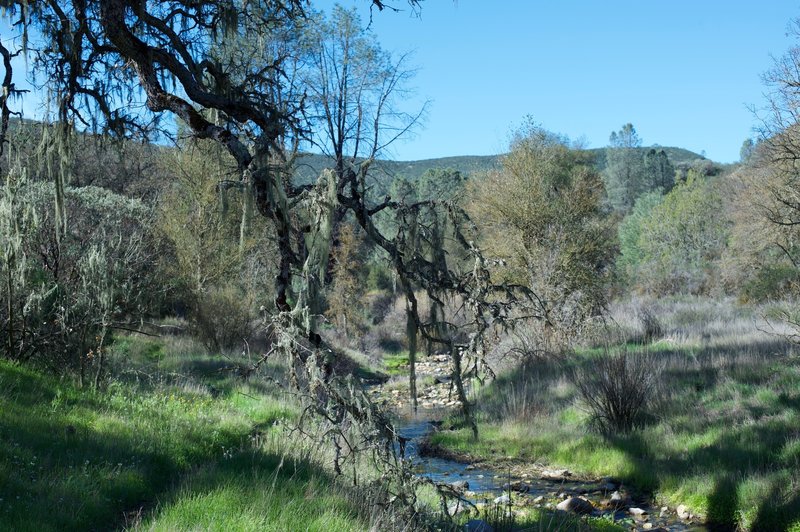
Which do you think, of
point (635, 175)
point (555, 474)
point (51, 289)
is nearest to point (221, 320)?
point (51, 289)

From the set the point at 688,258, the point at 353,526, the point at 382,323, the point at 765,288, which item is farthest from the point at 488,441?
the point at 688,258

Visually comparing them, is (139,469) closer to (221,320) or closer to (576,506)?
(576,506)

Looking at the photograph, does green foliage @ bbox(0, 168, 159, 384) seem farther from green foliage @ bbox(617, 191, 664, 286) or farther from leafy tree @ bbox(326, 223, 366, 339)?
green foliage @ bbox(617, 191, 664, 286)

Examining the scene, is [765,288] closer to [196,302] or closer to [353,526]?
[196,302]

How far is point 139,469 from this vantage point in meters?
5.77

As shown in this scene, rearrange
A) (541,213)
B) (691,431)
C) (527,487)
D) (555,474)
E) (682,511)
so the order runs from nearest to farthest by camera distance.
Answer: (682,511) < (527,487) < (691,431) < (555,474) < (541,213)

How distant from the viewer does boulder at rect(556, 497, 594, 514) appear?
27.4 ft

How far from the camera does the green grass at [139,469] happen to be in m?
4.36

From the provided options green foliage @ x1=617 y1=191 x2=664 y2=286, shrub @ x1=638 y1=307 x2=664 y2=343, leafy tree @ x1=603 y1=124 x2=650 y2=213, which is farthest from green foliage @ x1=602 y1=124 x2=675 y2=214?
shrub @ x1=638 y1=307 x2=664 y2=343

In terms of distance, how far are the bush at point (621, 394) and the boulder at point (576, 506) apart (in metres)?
2.55

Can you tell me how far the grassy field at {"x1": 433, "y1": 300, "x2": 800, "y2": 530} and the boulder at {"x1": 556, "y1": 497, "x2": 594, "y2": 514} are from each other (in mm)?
1174

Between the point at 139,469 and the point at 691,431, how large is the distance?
786 cm

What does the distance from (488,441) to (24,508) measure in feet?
29.6

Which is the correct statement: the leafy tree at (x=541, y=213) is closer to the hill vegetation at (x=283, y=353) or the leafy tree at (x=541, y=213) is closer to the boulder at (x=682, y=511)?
the hill vegetation at (x=283, y=353)
